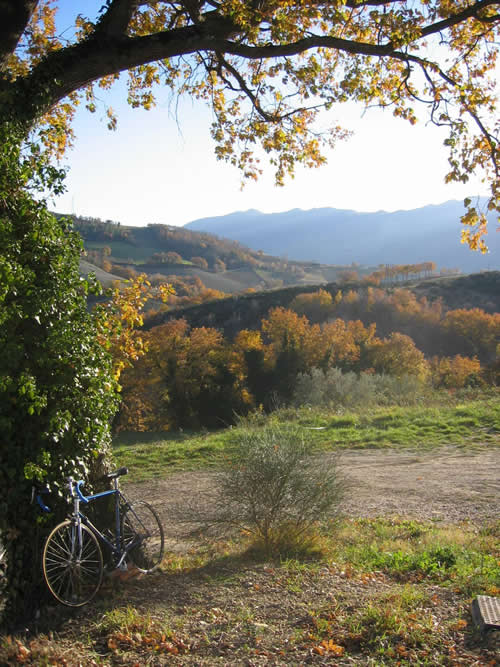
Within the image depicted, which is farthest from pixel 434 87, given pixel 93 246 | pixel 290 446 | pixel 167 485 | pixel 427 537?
pixel 93 246

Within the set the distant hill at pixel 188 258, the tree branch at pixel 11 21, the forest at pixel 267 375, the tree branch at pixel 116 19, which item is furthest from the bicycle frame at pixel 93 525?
the distant hill at pixel 188 258

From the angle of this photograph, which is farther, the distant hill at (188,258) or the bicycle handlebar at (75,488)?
the distant hill at (188,258)

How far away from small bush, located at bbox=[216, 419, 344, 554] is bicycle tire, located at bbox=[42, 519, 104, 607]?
1.82 meters

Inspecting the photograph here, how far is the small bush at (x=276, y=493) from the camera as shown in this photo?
231 inches

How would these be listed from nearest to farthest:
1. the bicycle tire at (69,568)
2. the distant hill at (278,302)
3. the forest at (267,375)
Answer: the bicycle tire at (69,568), the forest at (267,375), the distant hill at (278,302)

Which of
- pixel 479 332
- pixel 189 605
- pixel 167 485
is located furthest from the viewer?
pixel 479 332

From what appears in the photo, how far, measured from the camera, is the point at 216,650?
3619 mm

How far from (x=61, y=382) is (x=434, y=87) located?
572cm

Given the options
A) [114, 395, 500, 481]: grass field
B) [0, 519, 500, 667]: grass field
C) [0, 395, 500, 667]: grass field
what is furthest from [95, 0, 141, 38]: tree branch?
[114, 395, 500, 481]: grass field

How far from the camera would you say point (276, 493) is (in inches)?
231

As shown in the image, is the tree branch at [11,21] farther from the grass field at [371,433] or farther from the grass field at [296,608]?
the grass field at [371,433]

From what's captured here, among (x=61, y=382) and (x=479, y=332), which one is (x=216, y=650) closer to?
(x=61, y=382)

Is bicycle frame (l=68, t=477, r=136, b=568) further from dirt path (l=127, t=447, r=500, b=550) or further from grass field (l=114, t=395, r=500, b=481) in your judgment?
grass field (l=114, t=395, r=500, b=481)

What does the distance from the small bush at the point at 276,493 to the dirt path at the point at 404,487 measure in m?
0.95
